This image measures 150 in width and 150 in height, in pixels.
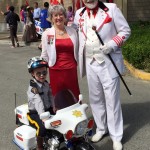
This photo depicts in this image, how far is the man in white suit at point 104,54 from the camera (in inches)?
167

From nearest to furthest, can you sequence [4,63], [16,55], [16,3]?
1. [4,63]
2. [16,55]
3. [16,3]

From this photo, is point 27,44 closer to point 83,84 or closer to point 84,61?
point 83,84

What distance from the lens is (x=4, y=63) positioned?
10.9 meters

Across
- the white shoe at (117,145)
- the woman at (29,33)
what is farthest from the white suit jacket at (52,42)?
the woman at (29,33)

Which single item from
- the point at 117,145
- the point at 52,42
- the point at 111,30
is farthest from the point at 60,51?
the point at 117,145

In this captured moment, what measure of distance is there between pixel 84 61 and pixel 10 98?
2.88 metres

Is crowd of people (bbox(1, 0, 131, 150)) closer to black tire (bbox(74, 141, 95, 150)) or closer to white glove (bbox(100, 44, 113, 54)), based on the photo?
white glove (bbox(100, 44, 113, 54))

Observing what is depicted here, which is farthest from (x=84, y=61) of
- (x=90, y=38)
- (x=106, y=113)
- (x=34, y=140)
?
(x=34, y=140)

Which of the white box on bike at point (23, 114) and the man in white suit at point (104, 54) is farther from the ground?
the man in white suit at point (104, 54)

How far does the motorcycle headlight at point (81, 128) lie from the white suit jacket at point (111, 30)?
88cm

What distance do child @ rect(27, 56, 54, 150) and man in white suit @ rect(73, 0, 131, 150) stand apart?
67 cm

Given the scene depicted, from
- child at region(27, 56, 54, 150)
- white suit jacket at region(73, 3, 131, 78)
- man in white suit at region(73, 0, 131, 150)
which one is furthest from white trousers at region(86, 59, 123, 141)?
child at region(27, 56, 54, 150)

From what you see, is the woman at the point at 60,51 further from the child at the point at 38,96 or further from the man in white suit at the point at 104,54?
the child at the point at 38,96

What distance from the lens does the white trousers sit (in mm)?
4434
